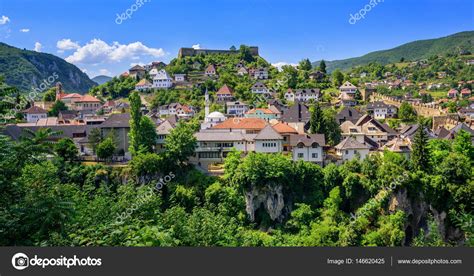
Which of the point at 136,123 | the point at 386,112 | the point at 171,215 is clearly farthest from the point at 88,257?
the point at 386,112

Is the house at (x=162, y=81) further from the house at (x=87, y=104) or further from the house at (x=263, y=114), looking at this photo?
the house at (x=263, y=114)

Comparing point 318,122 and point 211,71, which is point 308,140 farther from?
point 211,71

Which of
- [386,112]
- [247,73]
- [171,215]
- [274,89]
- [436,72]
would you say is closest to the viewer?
[171,215]

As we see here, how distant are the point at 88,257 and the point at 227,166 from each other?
71.3ft

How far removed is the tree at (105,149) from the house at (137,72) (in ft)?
146

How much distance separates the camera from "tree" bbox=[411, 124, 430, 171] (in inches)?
954

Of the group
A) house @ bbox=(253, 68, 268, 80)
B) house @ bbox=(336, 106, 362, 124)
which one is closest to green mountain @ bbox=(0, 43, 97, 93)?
house @ bbox=(253, 68, 268, 80)

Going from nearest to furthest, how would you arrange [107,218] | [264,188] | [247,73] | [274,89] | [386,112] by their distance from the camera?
[107,218], [264,188], [386,112], [274,89], [247,73]

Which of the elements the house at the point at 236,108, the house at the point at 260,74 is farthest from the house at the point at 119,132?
the house at the point at 260,74

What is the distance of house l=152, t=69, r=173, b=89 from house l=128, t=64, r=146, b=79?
7.30m

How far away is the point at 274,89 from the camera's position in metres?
61.6

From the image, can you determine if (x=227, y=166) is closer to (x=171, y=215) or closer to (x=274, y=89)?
(x=171, y=215)

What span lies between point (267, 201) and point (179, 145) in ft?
22.2

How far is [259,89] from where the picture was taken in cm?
5962
